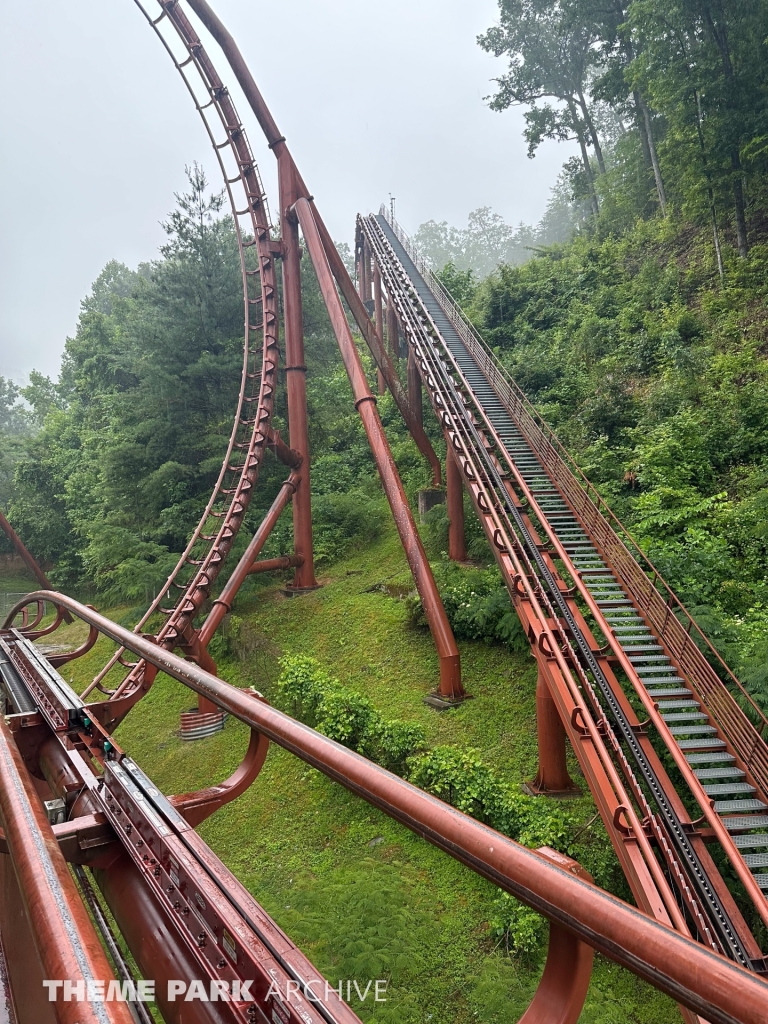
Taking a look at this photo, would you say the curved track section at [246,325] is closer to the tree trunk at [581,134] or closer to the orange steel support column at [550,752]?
the orange steel support column at [550,752]

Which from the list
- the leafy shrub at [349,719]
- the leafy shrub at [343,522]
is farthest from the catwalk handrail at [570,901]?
the leafy shrub at [343,522]

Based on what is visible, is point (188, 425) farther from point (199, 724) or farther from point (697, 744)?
point (697, 744)

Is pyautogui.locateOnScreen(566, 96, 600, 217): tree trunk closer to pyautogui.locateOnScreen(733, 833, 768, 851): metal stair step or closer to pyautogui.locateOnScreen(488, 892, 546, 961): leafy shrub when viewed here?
A: pyautogui.locateOnScreen(733, 833, 768, 851): metal stair step

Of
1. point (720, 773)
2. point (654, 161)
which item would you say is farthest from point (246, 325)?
point (654, 161)

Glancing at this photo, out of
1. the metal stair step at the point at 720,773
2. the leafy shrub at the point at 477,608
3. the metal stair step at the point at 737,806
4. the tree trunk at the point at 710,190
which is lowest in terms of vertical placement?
the metal stair step at the point at 737,806

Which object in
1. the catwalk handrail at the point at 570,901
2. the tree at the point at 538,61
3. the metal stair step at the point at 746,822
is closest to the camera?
the catwalk handrail at the point at 570,901

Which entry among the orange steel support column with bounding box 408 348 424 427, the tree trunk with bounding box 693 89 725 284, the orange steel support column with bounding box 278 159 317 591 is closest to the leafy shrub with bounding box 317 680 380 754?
the orange steel support column with bounding box 278 159 317 591
